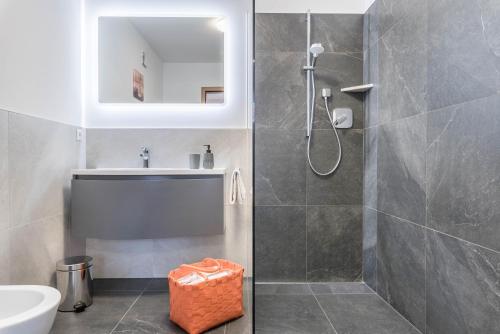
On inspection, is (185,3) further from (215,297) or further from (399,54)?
(215,297)

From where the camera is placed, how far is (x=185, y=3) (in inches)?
86.5

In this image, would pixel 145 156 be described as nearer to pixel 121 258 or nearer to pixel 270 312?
pixel 121 258

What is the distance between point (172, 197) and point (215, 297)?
656 millimetres

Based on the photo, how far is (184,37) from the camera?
221cm

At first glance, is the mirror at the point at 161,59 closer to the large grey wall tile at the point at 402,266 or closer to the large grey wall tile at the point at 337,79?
the large grey wall tile at the point at 337,79

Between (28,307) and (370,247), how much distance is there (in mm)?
1936

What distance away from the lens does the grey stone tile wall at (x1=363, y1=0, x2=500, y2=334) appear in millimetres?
1187

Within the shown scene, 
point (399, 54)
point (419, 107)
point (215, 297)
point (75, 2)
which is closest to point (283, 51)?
point (399, 54)

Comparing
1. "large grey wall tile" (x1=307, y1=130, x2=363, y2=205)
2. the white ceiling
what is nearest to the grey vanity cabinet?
"large grey wall tile" (x1=307, y1=130, x2=363, y2=205)

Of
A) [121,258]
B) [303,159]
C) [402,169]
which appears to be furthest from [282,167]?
[121,258]

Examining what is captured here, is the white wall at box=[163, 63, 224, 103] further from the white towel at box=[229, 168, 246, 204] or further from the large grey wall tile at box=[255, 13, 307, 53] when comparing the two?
the white towel at box=[229, 168, 246, 204]

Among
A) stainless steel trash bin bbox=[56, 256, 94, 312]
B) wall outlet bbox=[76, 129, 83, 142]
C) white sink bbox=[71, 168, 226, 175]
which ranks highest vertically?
wall outlet bbox=[76, 129, 83, 142]

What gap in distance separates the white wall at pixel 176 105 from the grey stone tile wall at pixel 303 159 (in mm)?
148

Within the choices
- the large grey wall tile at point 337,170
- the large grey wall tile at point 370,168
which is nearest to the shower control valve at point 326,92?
the large grey wall tile at point 337,170
